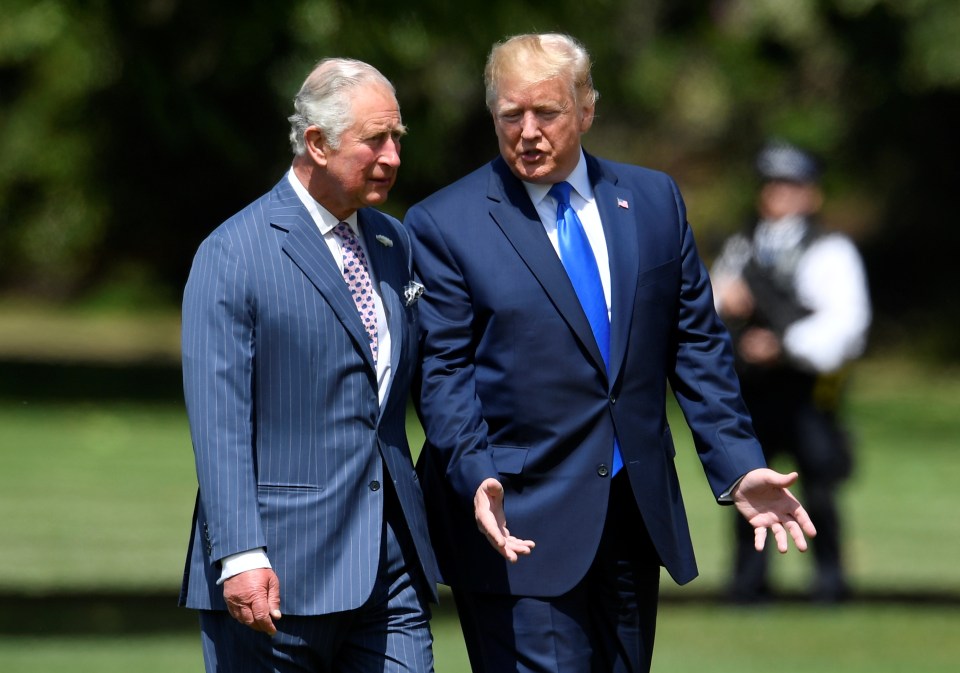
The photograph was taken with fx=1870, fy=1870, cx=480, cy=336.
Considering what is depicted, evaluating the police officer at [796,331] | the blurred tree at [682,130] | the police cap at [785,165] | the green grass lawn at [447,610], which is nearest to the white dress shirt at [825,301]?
the police officer at [796,331]

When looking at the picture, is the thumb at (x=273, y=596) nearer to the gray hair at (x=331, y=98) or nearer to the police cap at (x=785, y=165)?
the gray hair at (x=331, y=98)

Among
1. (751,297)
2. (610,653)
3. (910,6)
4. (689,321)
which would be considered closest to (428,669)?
(610,653)

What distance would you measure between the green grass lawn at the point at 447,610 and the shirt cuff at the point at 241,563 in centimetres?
367

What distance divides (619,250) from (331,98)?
0.91 m

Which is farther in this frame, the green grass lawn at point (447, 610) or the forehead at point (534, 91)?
the green grass lawn at point (447, 610)

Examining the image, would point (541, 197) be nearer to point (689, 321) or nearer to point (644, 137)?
point (689, 321)

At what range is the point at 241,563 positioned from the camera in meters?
4.55

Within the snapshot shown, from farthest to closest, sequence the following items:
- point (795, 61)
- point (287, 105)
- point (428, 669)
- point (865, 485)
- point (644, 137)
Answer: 1. point (644, 137)
2. point (795, 61)
3. point (287, 105)
4. point (865, 485)
5. point (428, 669)

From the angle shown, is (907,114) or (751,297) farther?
(907,114)

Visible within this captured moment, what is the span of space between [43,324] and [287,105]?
46.4 feet

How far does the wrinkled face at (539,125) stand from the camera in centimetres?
495

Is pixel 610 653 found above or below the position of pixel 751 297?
below

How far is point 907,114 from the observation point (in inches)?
1123

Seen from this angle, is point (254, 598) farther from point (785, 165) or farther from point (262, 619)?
point (785, 165)
